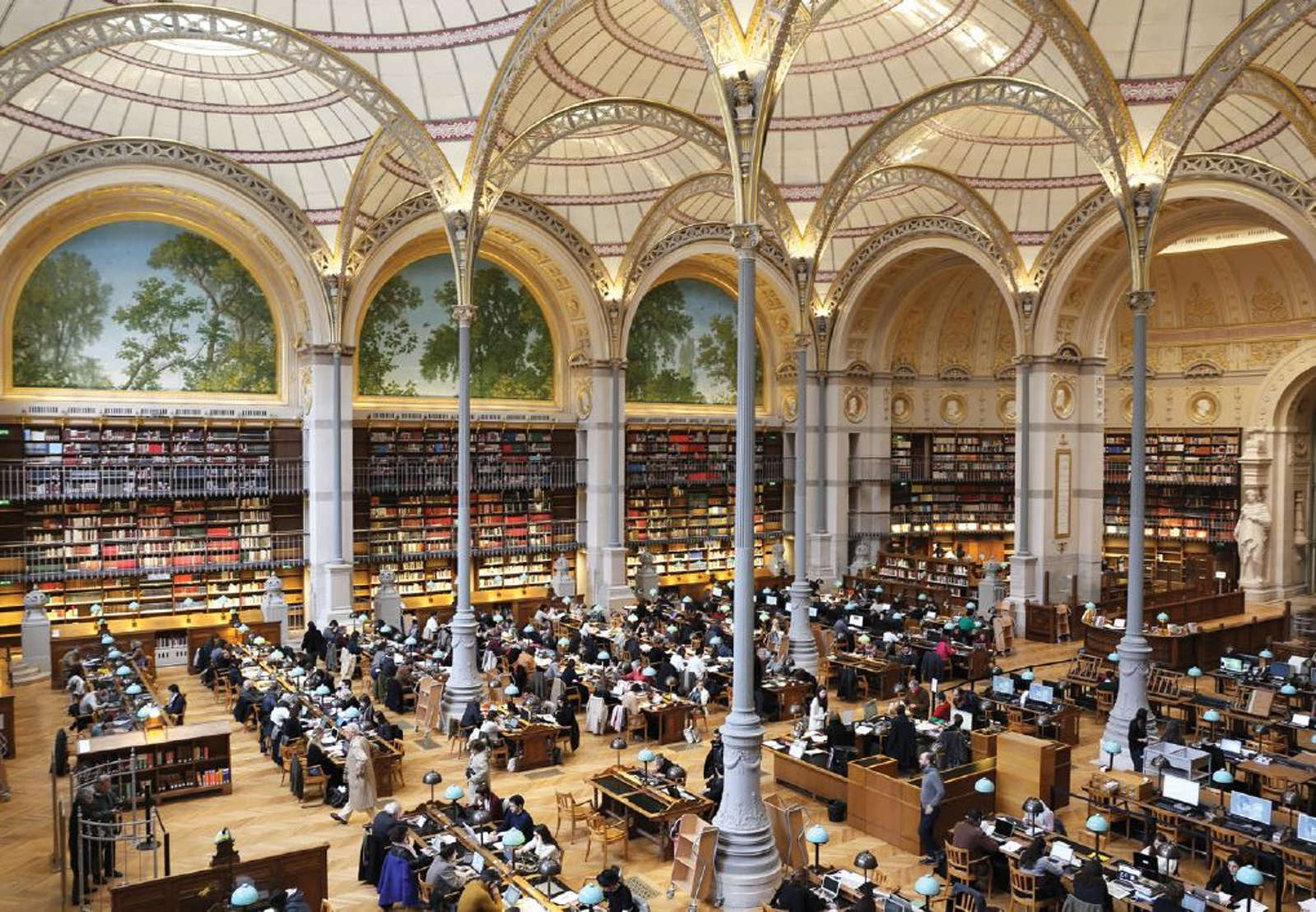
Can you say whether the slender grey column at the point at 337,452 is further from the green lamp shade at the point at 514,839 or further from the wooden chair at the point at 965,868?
the wooden chair at the point at 965,868

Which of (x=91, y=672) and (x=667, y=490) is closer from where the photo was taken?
(x=91, y=672)

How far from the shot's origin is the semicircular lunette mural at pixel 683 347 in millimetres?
29797

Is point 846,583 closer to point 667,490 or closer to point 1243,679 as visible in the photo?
point 667,490

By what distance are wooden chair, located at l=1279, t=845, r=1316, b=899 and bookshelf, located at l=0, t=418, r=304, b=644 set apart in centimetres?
2042

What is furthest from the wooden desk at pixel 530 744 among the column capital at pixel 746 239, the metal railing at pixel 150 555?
the metal railing at pixel 150 555

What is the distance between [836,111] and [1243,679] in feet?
47.2

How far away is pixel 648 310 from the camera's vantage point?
98.2 ft

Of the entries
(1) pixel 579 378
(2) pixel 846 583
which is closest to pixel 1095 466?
(2) pixel 846 583

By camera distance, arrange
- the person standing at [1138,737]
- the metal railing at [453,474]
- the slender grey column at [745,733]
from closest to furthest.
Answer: the slender grey column at [745,733]
the person standing at [1138,737]
the metal railing at [453,474]

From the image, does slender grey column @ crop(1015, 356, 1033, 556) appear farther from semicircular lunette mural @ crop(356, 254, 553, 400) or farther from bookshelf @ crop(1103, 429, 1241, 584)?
semicircular lunette mural @ crop(356, 254, 553, 400)

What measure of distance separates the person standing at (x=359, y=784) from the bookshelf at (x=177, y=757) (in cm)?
213

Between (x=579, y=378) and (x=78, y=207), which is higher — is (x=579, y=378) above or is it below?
below

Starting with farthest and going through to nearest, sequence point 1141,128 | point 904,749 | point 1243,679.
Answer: point 1243,679 < point 1141,128 < point 904,749

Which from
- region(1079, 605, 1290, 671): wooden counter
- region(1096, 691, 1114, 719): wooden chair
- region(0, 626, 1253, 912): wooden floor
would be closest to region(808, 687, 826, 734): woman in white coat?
region(0, 626, 1253, 912): wooden floor
